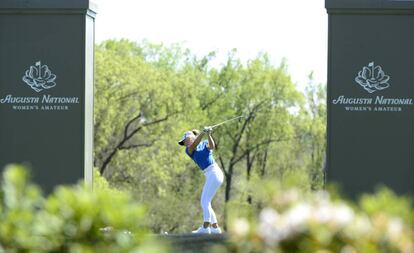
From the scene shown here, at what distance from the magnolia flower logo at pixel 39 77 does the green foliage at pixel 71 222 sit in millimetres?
9563

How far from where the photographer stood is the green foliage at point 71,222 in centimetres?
341

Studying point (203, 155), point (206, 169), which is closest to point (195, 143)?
point (203, 155)

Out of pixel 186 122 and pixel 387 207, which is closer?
pixel 387 207

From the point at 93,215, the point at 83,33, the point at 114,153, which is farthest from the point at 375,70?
the point at 114,153

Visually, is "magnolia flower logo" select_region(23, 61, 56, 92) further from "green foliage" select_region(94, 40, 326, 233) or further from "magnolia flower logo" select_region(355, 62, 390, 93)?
"green foliage" select_region(94, 40, 326, 233)

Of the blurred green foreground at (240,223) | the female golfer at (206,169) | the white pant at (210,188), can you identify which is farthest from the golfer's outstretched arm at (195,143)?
the blurred green foreground at (240,223)

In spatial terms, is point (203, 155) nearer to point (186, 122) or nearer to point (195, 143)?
point (195, 143)

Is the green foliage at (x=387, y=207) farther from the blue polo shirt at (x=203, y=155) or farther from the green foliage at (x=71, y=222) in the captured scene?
the blue polo shirt at (x=203, y=155)

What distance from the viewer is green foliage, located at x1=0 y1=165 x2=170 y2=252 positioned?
3.41 metres

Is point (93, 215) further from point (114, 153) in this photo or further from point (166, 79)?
point (166, 79)

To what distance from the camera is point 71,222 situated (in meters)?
3.49

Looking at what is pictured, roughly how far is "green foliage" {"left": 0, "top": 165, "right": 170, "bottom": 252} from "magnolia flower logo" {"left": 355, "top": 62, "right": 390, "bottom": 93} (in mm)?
9433

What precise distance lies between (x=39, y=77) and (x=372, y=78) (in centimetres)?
426

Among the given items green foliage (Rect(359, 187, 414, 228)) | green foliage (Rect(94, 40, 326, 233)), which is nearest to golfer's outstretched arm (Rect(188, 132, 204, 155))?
green foliage (Rect(359, 187, 414, 228))
